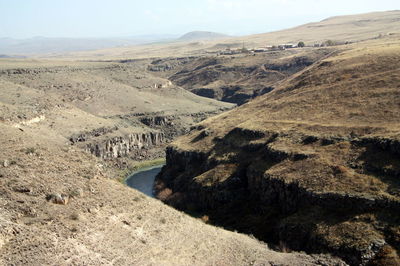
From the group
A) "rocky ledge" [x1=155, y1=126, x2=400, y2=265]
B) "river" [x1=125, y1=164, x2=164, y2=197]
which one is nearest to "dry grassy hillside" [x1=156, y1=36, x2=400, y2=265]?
"rocky ledge" [x1=155, y1=126, x2=400, y2=265]

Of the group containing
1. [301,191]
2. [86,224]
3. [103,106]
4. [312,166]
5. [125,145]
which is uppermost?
[86,224]

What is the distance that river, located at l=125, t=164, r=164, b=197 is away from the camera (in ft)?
300

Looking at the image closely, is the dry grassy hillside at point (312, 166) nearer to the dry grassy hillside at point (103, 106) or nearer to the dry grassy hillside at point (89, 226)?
the dry grassy hillside at point (89, 226)

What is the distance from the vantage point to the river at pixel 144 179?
300 ft

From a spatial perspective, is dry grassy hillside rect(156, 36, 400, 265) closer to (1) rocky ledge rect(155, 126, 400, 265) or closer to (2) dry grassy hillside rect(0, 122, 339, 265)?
(1) rocky ledge rect(155, 126, 400, 265)

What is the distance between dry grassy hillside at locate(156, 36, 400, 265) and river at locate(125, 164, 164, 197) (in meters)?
3.36

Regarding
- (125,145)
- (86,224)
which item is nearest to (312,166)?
(86,224)

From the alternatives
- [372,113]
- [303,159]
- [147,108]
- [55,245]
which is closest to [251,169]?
[303,159]

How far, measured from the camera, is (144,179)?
99.2 meters

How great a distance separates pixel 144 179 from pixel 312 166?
45955 mm

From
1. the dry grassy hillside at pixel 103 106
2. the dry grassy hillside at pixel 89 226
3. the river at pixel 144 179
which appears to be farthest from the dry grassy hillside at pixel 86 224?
the dry grassy hillside at pixel 103 106

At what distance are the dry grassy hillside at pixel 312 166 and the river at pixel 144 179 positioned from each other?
3.36m

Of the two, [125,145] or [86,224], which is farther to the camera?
[125,145]

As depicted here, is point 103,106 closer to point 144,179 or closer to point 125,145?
point 125,145
